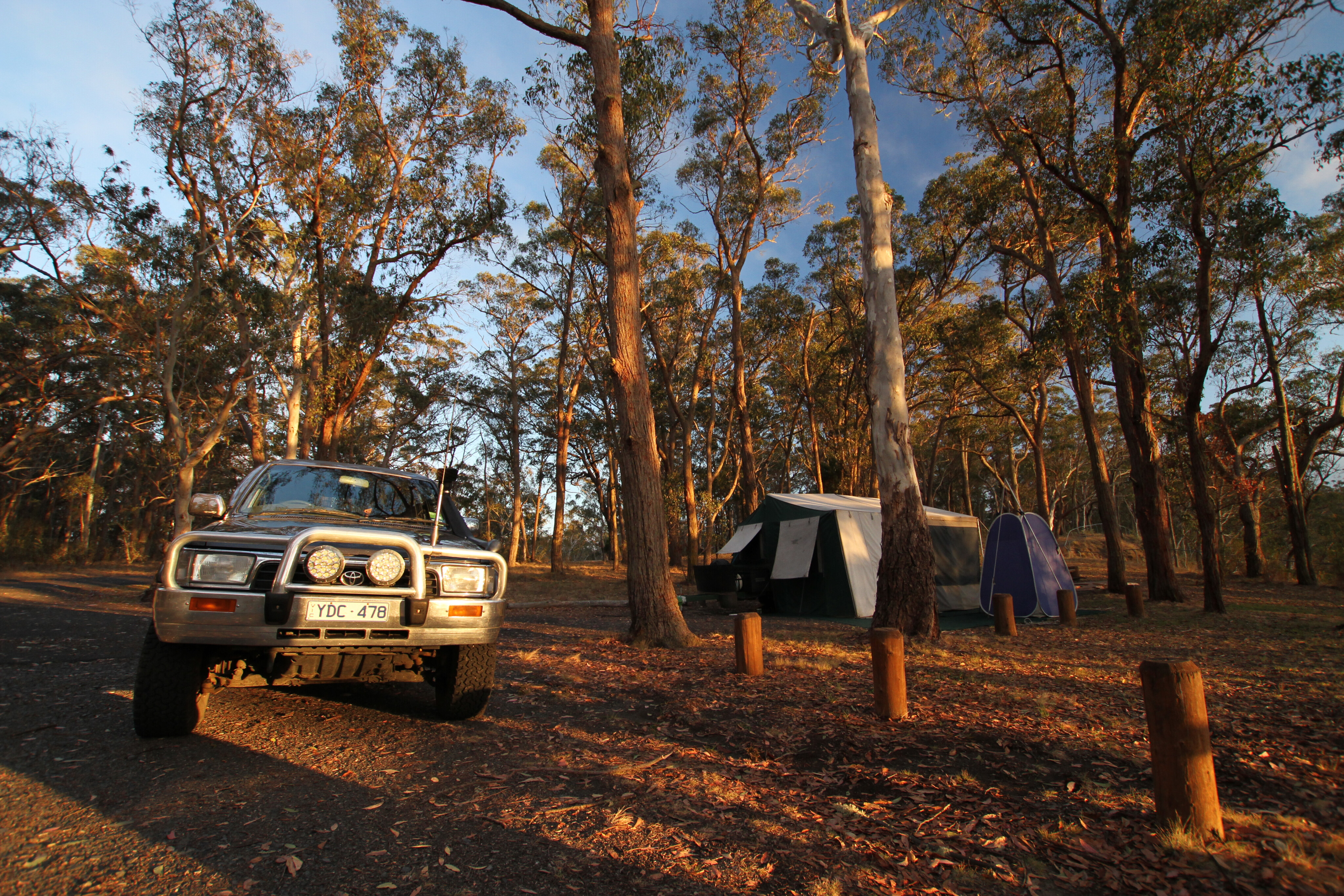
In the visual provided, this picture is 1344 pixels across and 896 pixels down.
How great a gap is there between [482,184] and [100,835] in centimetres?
1679

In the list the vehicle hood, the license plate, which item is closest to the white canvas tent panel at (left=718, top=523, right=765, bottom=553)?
the vehicle hood

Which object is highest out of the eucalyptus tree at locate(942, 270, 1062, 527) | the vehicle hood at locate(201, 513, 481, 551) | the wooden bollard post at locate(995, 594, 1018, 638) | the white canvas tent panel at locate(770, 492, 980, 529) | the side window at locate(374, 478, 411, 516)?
the eucalyptus tree at locate(942, 270, 1062, 527)

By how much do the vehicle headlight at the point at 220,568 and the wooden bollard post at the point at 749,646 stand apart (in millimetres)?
3685

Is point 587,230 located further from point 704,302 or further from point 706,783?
point 706,783

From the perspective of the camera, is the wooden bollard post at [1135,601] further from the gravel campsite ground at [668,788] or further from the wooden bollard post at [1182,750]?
the wooden bollard post at [1182,750]

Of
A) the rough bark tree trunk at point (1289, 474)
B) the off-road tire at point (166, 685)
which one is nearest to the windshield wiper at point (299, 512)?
the off-road tire at point (166, 685)

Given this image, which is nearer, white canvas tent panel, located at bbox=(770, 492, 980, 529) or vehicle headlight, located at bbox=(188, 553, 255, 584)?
vehicle headlight, located at bbox=(188, 553, 255, 584)

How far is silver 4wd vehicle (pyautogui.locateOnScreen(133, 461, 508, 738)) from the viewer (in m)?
3.08

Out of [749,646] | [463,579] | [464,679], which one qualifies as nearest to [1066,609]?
[749,646]

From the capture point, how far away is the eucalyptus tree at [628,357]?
7.19 meters

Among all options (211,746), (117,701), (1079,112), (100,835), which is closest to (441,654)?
(211,746)

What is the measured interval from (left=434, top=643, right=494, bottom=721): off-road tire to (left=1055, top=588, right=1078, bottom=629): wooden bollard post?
833 centimetres

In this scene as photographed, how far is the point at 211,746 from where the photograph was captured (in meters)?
3.47

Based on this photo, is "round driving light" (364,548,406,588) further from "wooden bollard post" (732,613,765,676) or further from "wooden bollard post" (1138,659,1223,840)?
"wooden bollard post" (1138,659,1223,840)
